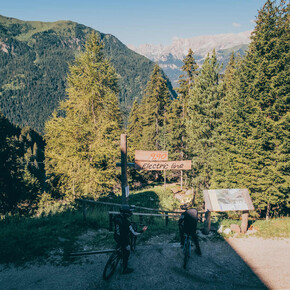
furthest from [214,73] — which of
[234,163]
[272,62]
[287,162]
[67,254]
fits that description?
[67,254]

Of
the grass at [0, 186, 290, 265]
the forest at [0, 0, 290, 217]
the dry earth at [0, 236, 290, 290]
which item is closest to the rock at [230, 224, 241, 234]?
the grass at [0, 186, 290, 265]

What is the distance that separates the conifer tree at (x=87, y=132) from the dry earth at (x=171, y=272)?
728 centimetres

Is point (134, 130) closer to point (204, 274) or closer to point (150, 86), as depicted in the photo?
point (150, 86)

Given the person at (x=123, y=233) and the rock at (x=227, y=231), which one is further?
the rock at (x=227, y=231)

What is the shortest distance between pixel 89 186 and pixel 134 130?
33.0 m

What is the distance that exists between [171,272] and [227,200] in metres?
4.26

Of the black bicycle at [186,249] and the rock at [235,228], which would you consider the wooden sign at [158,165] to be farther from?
the rock at [235,228]

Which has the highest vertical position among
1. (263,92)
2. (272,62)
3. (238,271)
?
(272,62)

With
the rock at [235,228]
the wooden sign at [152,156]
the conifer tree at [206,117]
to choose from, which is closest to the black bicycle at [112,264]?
the wooden sign at [152,156]

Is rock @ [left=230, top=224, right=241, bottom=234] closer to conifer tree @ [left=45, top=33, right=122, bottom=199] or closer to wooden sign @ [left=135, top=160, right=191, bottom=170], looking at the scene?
wooden sign @ [left=135, top=160, right=191, bottom=170]

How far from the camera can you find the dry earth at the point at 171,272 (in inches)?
223

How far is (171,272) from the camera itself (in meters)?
6.29

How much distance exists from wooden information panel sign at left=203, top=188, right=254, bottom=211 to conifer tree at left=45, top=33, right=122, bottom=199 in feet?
23.7

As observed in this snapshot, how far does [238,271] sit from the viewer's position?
6492 millimetres
